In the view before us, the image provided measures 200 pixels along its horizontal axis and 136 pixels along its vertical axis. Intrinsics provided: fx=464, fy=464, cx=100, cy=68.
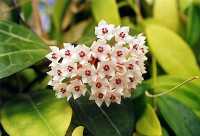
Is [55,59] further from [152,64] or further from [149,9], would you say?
[149,9]

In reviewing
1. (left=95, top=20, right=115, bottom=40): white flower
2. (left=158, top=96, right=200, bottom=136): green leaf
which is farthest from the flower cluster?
(left=158, top=96, right=200, bottom=136): green leaf

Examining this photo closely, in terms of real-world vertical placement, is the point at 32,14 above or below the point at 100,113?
above

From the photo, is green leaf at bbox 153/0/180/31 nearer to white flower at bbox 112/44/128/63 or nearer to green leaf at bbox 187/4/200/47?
green leaf at bbox 187/4/200/47

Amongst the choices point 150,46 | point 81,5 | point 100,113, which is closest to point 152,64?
point 150,46

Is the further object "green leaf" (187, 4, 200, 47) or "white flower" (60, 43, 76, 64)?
"green leaf" (187, 4, 200, 47)

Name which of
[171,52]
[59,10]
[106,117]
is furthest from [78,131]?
[59,10]

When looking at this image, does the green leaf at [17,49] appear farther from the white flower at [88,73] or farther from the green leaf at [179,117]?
the green leaf at [179,117]

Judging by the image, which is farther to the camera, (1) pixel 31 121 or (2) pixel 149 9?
(2) pixel 149 9

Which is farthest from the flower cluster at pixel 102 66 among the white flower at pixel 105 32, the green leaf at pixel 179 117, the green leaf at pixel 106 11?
the green leaf at pixel 106 11
